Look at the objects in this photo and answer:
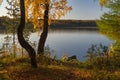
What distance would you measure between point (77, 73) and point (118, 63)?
5.59 m

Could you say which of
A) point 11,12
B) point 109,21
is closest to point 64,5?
point 109,21

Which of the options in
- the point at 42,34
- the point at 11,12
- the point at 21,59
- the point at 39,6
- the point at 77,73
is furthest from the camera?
the point at 11,12

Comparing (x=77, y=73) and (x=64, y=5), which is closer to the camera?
(x=77, y=73)

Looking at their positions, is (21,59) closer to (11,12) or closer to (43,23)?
(43,23)

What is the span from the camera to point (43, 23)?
81.4 ft

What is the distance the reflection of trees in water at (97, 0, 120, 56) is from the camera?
76.8ft

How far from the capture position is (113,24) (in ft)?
77.8

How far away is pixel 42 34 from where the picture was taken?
24.9 m

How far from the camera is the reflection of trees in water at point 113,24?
23422 mm

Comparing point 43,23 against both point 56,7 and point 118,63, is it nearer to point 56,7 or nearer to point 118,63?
point 56,7

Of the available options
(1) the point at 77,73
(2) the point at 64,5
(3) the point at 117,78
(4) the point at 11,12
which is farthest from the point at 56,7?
(4) the point at 11,12

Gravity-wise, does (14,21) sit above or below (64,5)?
below

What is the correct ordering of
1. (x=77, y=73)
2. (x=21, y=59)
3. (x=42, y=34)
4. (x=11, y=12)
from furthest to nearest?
(x=11, y=12) < (x=42, y=34) < (x=21, y=59) < (x=77, y=73)

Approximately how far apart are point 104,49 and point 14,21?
Result: 31.2 m
